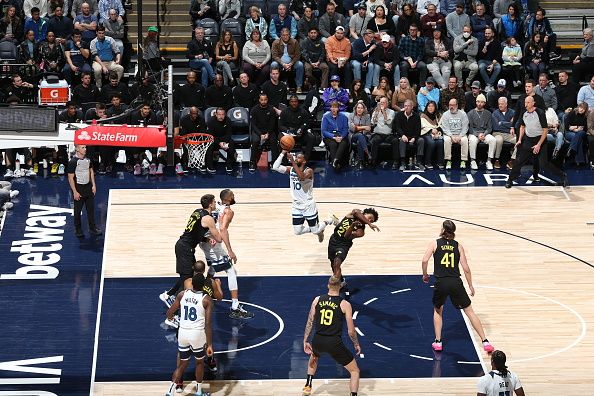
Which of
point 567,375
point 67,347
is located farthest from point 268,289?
point 567,375

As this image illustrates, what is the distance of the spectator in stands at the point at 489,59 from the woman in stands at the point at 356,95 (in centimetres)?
313

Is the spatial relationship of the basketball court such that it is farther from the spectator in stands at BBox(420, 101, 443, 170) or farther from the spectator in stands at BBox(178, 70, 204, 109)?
the spectator in stands at BBox(178, 70, 204, 109)

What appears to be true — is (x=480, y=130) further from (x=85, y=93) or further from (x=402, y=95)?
(x=85, y=93)

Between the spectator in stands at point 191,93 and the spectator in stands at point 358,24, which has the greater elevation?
the spectator in stands at point 358,24

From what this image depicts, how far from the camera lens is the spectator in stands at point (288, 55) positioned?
96.0 feet

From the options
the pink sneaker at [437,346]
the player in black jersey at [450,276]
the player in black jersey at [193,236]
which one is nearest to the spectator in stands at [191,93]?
the player in black jersey at [193,236]

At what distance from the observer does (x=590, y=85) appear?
2822 centimetres

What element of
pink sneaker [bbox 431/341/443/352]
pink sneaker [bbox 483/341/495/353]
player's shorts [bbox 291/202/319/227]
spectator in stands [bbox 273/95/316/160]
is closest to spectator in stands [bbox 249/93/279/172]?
spectator in stands [bbox 273/95/316/160]

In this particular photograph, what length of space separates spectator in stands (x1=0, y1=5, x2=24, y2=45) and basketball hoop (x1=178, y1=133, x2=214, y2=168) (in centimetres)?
554

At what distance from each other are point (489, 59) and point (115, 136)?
16.1 metres

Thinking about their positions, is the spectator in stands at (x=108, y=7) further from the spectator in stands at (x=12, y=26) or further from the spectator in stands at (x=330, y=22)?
the spectator in stands at (x=330, y=22)

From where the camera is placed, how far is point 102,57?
29.0m

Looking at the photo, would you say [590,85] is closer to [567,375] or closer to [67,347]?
[567,375]

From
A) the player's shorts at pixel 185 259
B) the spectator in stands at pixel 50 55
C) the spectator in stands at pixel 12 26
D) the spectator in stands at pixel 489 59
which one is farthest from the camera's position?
the spectator in stands at pixel 489 59
